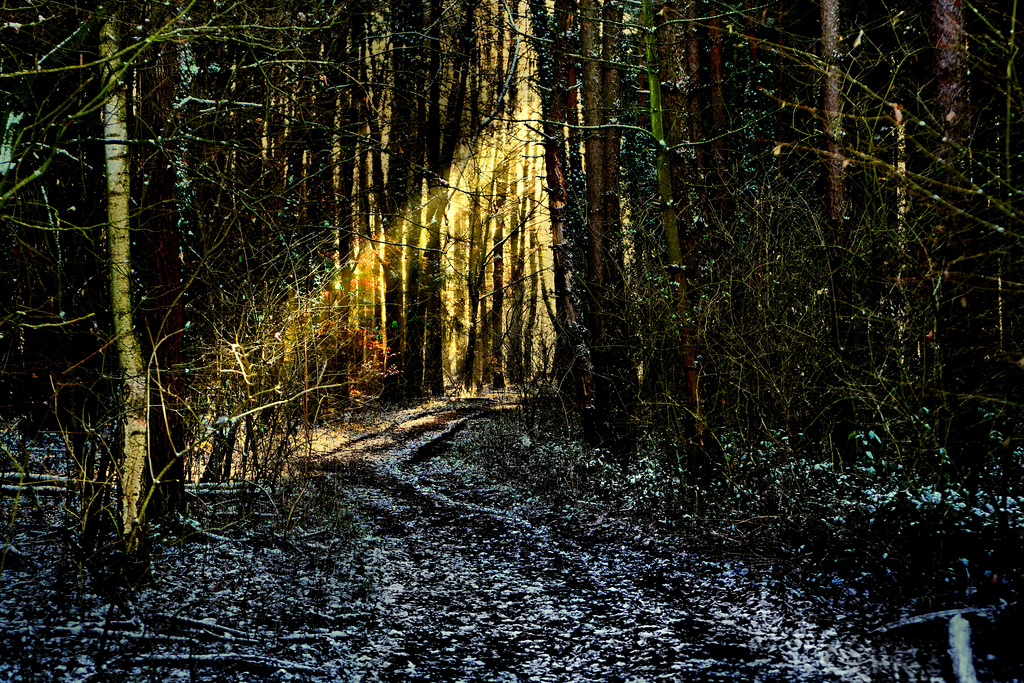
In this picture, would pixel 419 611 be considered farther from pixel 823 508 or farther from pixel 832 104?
pixel 832 104

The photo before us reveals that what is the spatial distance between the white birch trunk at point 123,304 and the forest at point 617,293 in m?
0.03

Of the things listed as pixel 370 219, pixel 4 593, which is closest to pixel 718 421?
pixel 4 593

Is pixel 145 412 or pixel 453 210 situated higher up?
pixel 453 210

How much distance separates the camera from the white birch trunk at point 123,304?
253 inches

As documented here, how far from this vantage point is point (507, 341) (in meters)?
15.2

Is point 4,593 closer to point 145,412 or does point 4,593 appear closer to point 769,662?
point 145,412

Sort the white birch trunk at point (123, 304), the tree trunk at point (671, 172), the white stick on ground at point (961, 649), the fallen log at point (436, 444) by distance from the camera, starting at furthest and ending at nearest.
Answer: the fallen log at point (436, 444)
the tree trunk at point (671, 172)
the white birch trunk at point (123, 304)
the white stick on ground at point (961, 649)

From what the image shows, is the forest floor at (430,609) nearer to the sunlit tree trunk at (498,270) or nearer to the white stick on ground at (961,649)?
the white stick on ground at (961,649)

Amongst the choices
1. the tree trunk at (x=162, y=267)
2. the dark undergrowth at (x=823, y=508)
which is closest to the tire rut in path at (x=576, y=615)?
the dark undergrowth at (x=823, y=508)

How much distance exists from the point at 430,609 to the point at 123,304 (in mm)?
3948

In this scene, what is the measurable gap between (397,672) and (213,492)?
402cm

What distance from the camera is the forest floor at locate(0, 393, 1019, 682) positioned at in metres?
4.82

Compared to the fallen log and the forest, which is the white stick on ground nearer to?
the forest

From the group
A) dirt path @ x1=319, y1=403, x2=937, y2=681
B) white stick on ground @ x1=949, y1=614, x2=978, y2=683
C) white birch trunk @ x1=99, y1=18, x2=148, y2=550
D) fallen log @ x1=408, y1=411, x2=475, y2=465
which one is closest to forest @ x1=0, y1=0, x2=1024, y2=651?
A: white birch trunk @ x1=99, y1=18, x2=148, y2=550
